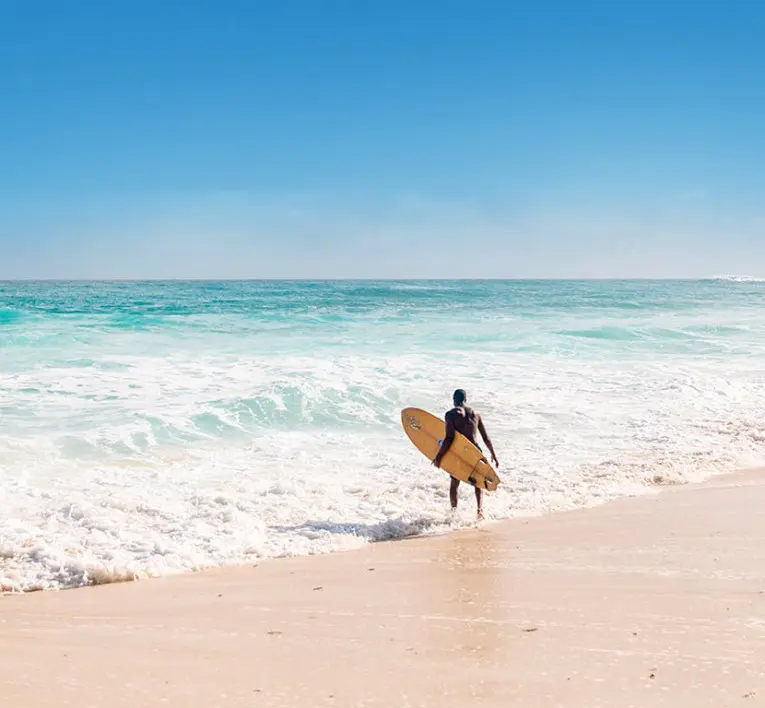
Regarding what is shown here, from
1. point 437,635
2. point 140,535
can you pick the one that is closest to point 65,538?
point 140,535

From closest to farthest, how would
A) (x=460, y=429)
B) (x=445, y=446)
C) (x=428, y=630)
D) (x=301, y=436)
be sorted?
(x=428, y=630) < (x=445, y=446) < (x=460, y=429) < (x=301, y=436)

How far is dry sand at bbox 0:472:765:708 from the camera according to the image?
362cm

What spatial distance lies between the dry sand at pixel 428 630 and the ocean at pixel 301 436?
3.02 feet

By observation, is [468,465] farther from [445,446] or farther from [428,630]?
[428,630]

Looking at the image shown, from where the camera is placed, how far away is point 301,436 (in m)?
11.7

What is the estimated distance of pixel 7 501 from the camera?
795 cm

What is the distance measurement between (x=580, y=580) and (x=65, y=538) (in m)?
4.43

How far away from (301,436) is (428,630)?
7.42m

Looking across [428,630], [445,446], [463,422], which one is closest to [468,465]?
[445,446]

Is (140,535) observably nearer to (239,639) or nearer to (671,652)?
(239,639)

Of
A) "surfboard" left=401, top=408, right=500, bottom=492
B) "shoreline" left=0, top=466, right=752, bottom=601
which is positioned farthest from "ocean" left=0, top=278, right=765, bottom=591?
"surfboard" left=401, top=408, right=500, bottom=492

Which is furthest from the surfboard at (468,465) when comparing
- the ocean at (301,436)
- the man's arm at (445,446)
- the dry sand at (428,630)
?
the dry sand at (428,630)

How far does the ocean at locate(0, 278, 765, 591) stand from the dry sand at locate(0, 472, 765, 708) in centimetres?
92

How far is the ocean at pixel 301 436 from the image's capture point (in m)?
7.05
